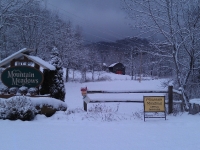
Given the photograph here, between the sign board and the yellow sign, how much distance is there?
5.22 metres

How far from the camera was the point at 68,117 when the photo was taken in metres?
7.81

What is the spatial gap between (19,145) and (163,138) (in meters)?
3.80

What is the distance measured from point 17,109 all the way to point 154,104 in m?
4.99

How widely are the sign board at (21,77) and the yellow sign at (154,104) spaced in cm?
522

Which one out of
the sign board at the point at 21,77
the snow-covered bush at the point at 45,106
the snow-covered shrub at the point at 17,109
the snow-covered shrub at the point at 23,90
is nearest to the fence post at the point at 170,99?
the snow-covered bush at the point at 45,106

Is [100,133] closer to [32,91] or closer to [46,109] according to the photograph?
[46,109]

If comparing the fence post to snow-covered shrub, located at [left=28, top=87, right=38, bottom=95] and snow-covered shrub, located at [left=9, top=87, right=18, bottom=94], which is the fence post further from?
snow-covered shrub, located at [left=9, top=87, right=18, bottom=94]

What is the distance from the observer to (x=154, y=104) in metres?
7.49

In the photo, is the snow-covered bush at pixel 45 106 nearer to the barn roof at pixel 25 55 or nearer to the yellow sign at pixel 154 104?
the barn roof at pixel 25 55

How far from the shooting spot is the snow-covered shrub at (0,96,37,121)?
A: 7121 millimetres

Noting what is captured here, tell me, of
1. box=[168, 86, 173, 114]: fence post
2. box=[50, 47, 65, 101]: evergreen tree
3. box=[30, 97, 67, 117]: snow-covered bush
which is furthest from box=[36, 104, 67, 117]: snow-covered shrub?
box=[168, 86, 173, 114]: fence post

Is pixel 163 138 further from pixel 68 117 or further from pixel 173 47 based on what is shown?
pixel 173 47

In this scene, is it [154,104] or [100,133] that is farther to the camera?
[154,104]

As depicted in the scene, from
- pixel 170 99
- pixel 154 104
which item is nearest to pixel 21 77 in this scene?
pixel 154 104
